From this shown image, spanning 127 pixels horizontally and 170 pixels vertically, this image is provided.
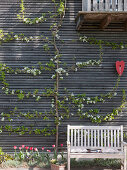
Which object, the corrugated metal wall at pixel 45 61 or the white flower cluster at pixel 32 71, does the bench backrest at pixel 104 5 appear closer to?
the corrugated metal wall at pixel 45 61

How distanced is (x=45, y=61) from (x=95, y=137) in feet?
7.65

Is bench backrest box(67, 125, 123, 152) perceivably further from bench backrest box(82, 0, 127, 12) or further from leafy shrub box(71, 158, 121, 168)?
bench backrest box(82, 0, 127, 12)

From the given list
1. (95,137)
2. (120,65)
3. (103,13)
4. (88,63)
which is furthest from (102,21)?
(95,137)

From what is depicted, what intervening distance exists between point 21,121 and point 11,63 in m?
1.54

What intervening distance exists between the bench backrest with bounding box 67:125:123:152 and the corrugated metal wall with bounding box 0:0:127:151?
1.48 ft

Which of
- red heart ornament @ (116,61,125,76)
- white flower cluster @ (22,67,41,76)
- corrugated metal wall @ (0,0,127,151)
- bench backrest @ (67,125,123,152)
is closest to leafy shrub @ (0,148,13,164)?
corrugated metal wall @ (0,0,127,151)

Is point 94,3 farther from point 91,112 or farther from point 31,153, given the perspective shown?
point 31,153

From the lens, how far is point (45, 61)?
6531mm

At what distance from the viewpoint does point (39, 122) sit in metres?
6.43

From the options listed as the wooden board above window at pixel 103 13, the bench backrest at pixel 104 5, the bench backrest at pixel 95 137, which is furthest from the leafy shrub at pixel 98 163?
the bench backrest at pixel 104 5

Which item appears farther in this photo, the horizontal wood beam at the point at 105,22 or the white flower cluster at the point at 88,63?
the white flower cluster at the point at 88,63

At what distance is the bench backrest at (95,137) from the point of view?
5754mm

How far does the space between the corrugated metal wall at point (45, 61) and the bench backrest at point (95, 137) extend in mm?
452

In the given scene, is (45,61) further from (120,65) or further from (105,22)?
(120,65)
